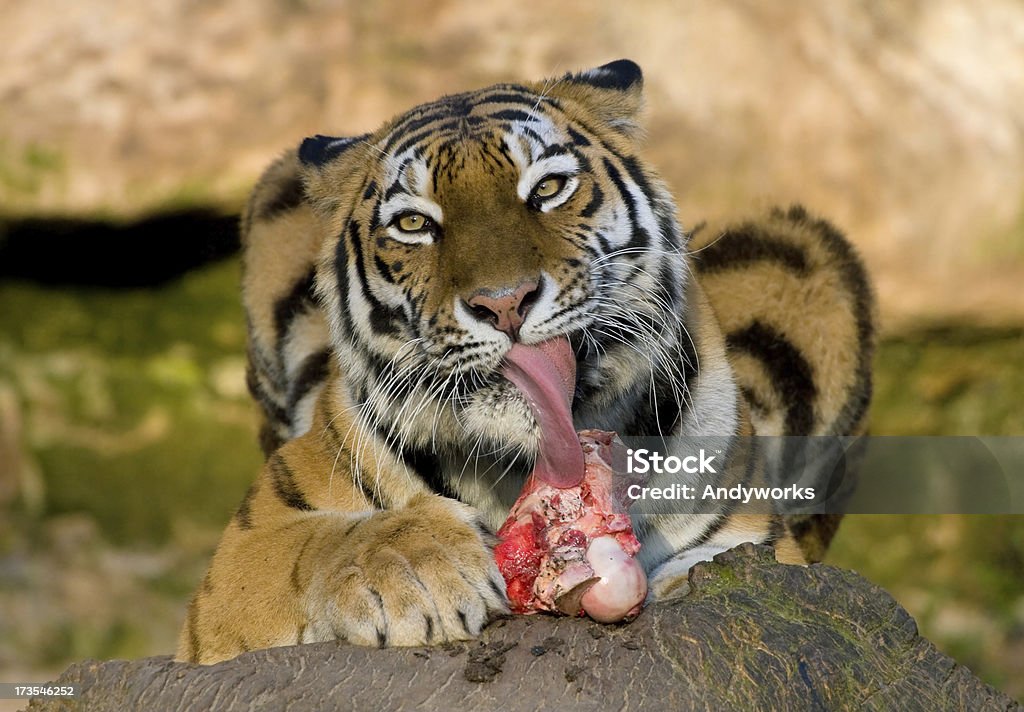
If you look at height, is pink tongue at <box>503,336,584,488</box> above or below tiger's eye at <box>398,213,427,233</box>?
below

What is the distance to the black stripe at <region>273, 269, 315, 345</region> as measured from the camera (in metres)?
3.99

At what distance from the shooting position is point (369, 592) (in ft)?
6.93

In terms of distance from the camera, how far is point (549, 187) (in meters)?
2.54

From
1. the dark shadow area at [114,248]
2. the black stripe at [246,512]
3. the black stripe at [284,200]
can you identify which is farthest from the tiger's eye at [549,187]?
the dark shadow area at [114,248]

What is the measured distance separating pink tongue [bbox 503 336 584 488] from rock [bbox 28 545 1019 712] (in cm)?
29

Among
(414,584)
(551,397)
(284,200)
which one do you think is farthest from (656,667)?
(284,200)

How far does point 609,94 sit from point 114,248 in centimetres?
384

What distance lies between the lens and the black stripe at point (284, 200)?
4.29 meters

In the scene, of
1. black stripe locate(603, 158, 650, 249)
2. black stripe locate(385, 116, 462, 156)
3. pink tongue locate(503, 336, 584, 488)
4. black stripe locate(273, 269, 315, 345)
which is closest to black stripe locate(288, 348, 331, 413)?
black stripe locate(273, 269, 315, 345)

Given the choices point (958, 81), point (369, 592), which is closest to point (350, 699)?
point (369, 592)

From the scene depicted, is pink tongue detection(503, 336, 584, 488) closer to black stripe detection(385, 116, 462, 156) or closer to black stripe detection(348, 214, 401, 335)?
black stripe detection(348, 214, 401, 335)

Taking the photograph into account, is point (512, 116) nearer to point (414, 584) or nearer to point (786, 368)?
point (414, 584)

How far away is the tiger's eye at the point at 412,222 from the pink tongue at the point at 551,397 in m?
0.40

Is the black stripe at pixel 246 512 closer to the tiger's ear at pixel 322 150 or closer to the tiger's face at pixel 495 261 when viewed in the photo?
the tiger's face at pixel 495 261
